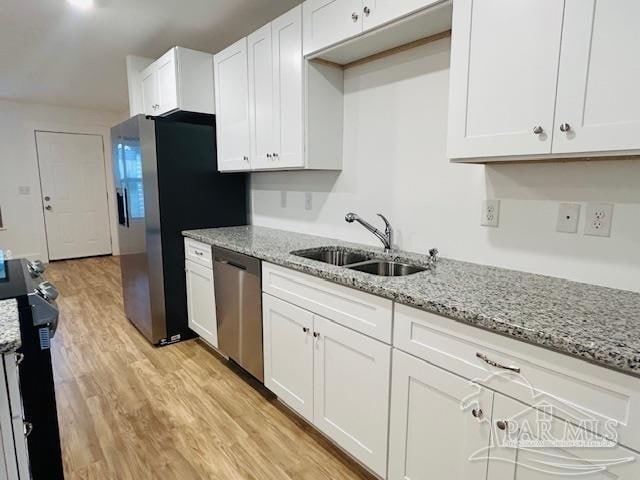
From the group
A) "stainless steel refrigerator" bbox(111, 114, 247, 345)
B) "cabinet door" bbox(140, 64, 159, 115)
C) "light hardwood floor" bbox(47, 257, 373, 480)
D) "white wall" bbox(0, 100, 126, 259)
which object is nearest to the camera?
"light hardwood floor" bbox(47, 257, 373, 480)

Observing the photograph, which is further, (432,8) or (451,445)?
(432,8)

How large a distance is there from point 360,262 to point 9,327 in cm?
153

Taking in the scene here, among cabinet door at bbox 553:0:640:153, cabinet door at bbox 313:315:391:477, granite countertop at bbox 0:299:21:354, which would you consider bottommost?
cabinet door at bbox 313:315:391:477

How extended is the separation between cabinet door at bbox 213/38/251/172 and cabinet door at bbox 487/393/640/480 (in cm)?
214

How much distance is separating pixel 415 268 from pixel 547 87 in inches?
36.7

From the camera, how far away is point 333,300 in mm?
1608

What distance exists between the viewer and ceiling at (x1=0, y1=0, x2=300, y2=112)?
253 centimetres

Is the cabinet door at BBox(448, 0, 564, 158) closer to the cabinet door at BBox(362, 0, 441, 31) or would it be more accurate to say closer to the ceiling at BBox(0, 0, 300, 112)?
the cabinet door at BBox(362, 0, 441, 31)

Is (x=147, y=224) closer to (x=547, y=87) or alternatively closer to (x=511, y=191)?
(x=511, y=191)

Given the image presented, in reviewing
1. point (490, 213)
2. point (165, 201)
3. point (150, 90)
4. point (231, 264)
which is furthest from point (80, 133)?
point (490, 213)

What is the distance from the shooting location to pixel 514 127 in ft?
4.15

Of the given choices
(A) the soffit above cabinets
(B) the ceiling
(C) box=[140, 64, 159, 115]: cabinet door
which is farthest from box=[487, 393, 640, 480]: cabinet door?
(C) box=[140, 64, 159, 115]: cabinet door

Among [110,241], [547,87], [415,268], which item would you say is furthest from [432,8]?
[110,241]
